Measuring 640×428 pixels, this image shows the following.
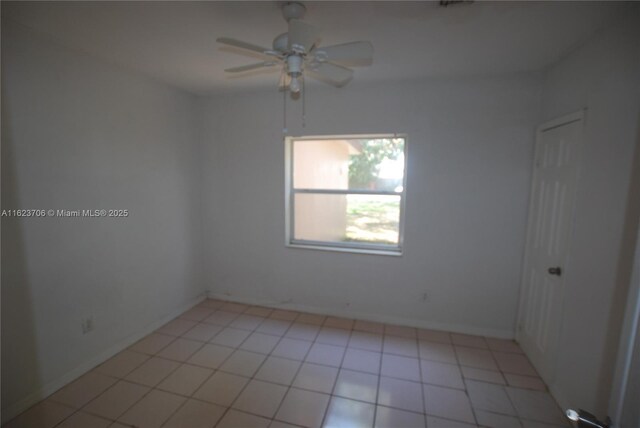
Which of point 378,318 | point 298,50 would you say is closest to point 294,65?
point 298,50

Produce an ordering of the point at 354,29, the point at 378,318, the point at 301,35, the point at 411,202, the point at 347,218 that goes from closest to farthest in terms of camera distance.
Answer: the point at 301,35, the point at 354,29, the point at 411,202, the point at 378,318, the point at 347,218

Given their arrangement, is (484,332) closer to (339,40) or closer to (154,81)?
(339,40)

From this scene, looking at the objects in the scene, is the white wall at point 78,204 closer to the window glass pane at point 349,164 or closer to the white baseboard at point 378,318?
the white baseboard at point 378,318

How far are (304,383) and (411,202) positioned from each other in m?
1.82

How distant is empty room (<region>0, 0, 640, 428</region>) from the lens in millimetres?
1641

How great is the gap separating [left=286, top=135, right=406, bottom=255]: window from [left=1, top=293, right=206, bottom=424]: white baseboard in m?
1.56

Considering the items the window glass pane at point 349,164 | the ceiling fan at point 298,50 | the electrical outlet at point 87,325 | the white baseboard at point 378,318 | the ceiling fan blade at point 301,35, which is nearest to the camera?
the ceiling fan blade at point 301,35

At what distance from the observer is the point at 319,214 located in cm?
338

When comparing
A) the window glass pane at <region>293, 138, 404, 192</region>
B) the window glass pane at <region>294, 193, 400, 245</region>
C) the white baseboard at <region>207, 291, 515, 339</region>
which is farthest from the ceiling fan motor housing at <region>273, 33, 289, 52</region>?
the white baseboard at <region>207, 291, 515, 339</region>

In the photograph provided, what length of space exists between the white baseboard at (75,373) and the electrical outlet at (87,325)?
246mm

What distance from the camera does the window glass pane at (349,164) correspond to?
3.00 m

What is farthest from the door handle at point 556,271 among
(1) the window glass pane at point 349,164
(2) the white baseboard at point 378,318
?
(1) the window glass pane at point 349,164

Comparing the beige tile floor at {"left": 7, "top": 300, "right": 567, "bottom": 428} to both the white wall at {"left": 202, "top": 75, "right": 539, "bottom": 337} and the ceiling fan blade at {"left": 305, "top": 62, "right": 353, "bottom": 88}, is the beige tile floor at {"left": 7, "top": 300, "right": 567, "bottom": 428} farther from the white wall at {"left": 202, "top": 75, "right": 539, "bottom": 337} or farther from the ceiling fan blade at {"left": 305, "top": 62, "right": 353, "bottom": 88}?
the ceiling fan blade at {"left": 305, "top": 62, "right": 353, "bottom": 88}

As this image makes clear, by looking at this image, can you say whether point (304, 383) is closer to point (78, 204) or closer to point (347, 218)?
point (347, 218)
